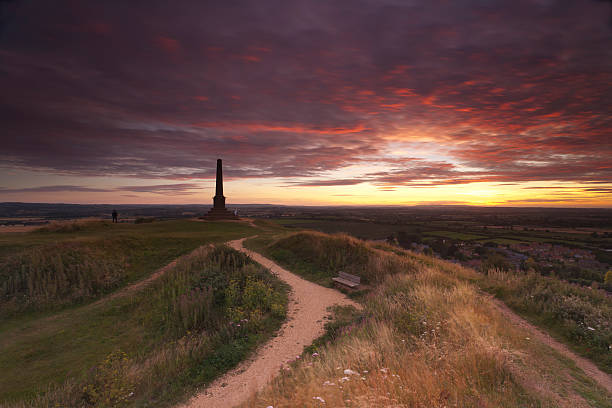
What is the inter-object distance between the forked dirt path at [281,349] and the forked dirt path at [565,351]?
539 centimetres

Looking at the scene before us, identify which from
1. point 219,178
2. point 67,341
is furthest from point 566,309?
point 219,178

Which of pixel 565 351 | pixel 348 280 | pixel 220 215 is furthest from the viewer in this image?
pixel 220 215

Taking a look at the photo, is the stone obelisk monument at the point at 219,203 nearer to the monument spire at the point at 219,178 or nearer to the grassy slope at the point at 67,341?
the monument spire at the point at 219,178

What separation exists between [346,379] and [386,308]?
4.37 m

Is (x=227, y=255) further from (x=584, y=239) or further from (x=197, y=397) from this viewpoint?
(x=584, y=239)

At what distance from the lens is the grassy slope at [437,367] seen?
373 cm

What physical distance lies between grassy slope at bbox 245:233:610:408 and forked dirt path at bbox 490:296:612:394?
0.38 meters

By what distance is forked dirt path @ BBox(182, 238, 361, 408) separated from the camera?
5637 millimetres

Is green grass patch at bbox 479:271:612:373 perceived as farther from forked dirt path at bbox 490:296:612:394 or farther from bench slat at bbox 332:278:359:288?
bench slat at bbox 332:278:359:288

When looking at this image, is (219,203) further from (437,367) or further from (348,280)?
(437,367)

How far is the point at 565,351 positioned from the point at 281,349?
770cm

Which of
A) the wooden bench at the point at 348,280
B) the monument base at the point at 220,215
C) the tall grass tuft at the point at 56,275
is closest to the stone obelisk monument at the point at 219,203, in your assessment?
the monument base at the point at 220,215

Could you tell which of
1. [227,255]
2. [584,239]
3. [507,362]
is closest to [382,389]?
[507,362]

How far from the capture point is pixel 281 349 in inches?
288
